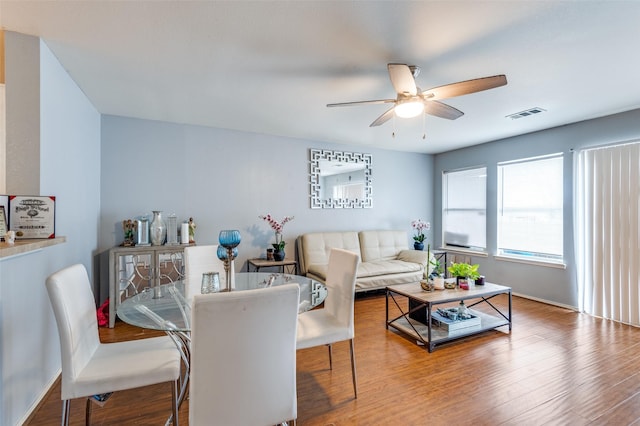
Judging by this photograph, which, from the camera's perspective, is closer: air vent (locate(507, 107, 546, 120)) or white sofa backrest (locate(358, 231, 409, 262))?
air vent (locate(507, 107, 546, 120))

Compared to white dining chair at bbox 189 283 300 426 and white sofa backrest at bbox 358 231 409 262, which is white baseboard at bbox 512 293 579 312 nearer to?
white sofa backrest at bbox 358 231 409 262

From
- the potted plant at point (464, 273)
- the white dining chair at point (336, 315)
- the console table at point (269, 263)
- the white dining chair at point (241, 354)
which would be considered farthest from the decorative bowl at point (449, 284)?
the white dining chair at point (241, 354)

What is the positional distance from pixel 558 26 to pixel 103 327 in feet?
15.5

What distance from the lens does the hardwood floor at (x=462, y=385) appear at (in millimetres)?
1859

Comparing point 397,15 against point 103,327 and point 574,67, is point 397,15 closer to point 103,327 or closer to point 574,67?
point 574,67

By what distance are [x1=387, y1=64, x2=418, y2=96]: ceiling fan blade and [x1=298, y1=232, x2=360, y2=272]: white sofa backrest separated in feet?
8.50

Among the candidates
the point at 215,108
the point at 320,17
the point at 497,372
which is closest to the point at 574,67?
the point at 320,17

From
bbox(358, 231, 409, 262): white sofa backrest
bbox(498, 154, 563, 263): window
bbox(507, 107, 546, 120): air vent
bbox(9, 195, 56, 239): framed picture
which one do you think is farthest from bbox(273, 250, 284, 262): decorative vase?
bbox(498, 154, 563, 263): window

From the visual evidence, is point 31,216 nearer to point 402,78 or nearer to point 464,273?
point 402,78

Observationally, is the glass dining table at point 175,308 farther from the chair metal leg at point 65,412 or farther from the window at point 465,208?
the window at point 465,208

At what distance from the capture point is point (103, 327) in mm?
3229

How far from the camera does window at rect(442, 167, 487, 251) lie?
5055mm

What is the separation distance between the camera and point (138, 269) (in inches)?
132

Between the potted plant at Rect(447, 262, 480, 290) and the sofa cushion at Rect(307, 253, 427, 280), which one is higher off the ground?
the potted plant at Rect(447, 262, 480, 290)
